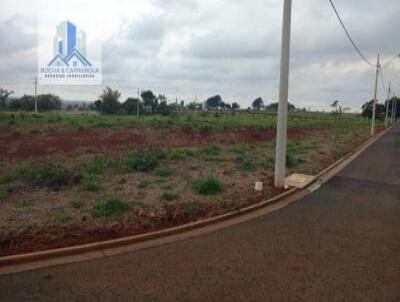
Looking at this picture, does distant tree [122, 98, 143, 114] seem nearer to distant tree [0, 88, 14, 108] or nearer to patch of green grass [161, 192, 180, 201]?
distant tree [0, 88, 14, 108]

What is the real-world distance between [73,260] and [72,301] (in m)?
1.05

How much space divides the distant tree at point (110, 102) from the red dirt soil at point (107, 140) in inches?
1380

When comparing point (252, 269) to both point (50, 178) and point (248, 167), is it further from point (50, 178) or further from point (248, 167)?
point (248, 167)

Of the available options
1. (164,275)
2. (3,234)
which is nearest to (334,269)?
(164,275)

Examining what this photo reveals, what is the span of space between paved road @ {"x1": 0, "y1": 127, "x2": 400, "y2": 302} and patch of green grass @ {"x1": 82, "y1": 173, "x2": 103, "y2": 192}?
322 cm

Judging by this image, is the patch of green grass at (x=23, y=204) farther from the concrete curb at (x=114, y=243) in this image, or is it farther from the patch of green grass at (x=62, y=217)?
the concrete curb at (x=114, y=243)

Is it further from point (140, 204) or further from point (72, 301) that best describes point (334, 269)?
point (140, 204)

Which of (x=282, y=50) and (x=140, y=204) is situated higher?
(x=282, y=50)

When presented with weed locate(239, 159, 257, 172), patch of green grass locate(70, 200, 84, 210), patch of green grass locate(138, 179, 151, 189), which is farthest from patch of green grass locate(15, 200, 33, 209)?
weed locate(239, 159, 257, 172)

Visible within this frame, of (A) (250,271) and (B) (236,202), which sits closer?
(A) (250,271)

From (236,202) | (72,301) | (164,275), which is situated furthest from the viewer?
(236,202)

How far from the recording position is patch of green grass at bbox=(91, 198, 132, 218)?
6156 millimetres

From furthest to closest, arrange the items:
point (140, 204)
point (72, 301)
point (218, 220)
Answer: point (140, 204) → point (218, 220) → point (72, 301)

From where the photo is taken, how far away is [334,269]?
448 centimetres
